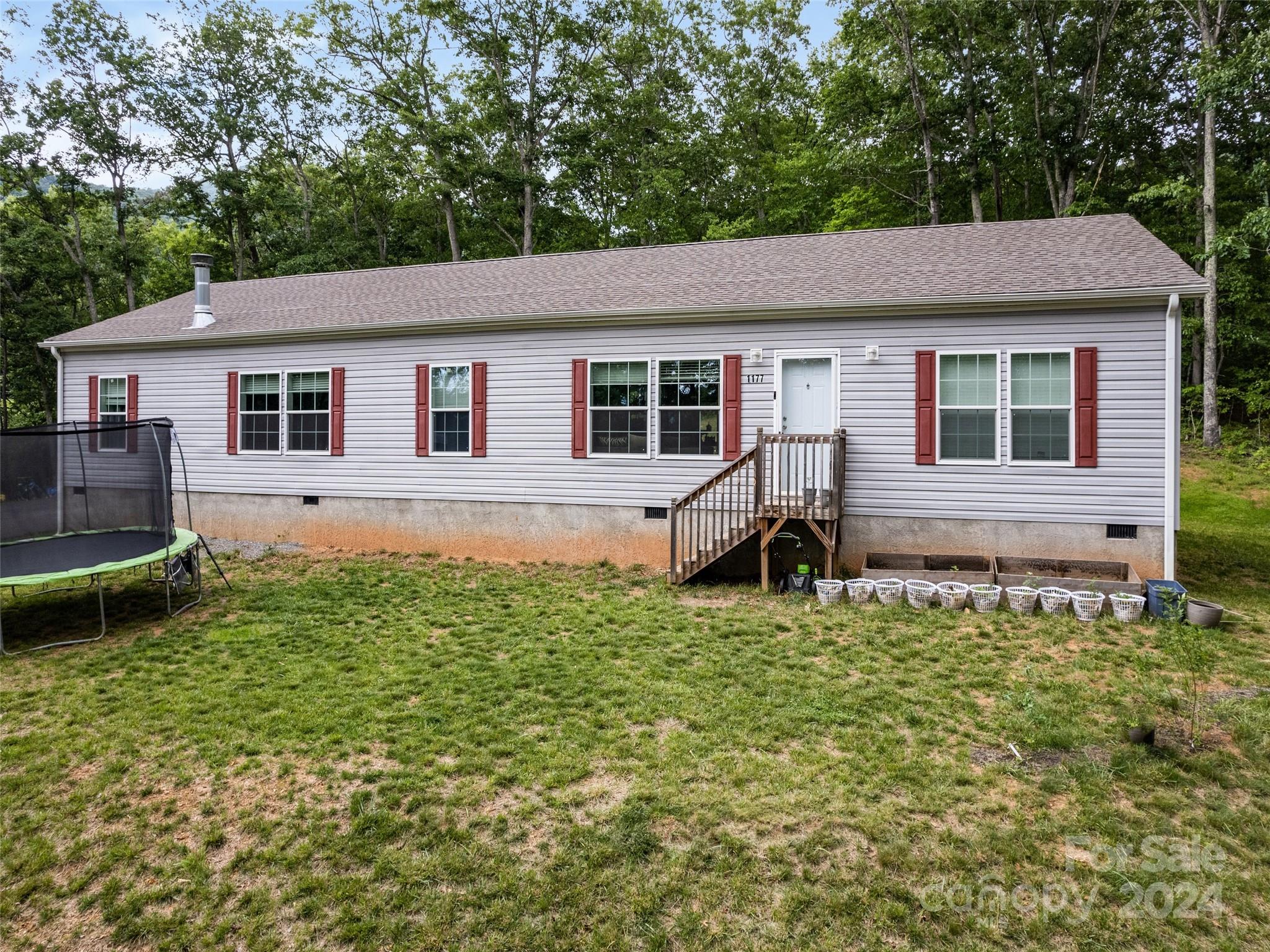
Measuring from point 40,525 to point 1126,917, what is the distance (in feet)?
32.8

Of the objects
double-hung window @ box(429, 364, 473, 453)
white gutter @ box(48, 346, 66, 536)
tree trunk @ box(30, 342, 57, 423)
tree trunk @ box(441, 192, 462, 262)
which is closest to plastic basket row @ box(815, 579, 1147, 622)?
double-hung window @ box(429, 364, 473, 453)

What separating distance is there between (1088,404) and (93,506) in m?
11.6

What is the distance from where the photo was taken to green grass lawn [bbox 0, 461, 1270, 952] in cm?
281

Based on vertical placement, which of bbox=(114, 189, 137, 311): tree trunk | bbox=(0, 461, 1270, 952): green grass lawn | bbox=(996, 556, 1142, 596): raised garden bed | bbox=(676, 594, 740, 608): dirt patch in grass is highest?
bbox=(114, 189, 137, 311): tree trunk

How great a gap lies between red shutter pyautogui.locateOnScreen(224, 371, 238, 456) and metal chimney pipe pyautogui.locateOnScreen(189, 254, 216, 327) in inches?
50.0

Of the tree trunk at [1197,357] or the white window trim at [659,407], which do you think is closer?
the white window trim at [659,407]

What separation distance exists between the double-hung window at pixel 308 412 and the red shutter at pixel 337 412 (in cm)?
13

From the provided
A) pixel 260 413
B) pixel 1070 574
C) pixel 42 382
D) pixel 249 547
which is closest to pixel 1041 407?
pixel 1070 574

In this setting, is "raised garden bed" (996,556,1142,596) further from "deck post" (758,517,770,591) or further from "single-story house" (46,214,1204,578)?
"deck post" (758,517,770,591)

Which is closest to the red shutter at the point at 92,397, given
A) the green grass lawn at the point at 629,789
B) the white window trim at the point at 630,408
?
the green grass lawn at the point at 629,789

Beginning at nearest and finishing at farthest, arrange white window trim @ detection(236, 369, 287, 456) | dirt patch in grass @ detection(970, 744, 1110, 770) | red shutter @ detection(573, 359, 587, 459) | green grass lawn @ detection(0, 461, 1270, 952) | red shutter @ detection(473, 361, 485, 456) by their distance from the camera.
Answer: green grass lawn @ detection(0, 461, 1270, 952) → dirt patch in grass @ detection(970, 744, 1110, 770) → red shutter @ detection(573, 359, 587, 459) → red shutter @ detection(473, 361, 485, 456) → white window trim @ detection(236, 369, 287, 456)

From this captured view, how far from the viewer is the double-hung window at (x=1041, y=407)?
7770 millimetres

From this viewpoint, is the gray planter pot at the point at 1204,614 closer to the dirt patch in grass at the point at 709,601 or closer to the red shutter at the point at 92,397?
the dirt patch in grass at the point at 709,601

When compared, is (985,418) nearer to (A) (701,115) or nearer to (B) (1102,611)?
(B) (1102,611)
